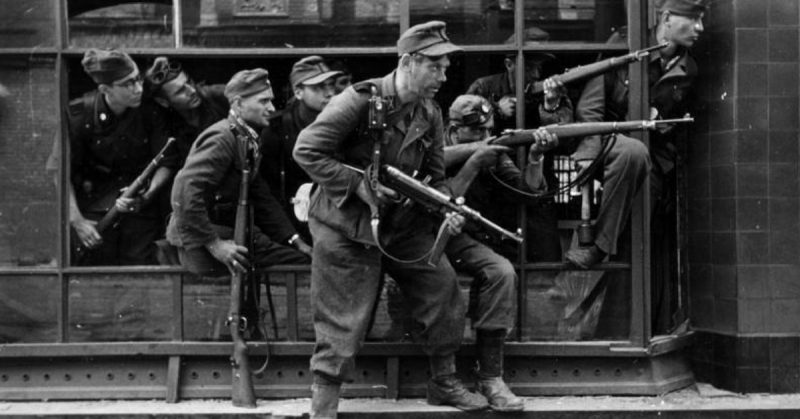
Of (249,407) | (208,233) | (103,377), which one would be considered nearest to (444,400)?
(249,407)

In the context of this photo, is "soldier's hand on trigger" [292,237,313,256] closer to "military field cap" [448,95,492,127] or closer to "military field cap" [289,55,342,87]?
"military field cap" [289,55,342,87]

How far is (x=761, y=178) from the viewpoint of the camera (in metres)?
7.90

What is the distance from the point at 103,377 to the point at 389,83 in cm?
297

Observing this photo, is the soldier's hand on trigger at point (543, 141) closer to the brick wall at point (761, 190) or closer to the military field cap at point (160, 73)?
the brick wall at point (761, 190)

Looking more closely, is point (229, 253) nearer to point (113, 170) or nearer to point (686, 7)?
point (113, 170)

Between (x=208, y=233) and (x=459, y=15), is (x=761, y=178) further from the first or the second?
(x=208, y=233)

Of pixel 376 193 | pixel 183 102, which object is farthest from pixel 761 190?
pixel 183 102

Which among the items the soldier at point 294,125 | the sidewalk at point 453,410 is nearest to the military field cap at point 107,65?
the soldier at point 294,125

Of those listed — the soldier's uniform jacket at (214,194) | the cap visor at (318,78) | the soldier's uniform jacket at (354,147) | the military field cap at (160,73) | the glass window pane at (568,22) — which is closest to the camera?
the soldier's uniform jacket at (354,147)

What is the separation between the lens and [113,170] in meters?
8.12

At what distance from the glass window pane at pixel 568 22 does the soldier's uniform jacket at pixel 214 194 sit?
2.16 metres

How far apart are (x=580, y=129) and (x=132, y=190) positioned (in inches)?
125

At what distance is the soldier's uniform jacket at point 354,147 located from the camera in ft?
22.6

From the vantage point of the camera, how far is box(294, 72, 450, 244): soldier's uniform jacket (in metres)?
6.89
